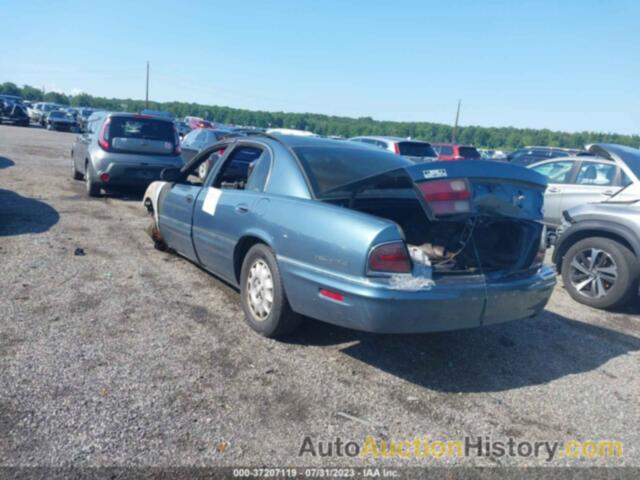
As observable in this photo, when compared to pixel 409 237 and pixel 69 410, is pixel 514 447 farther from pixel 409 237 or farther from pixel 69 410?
pixel 69 410

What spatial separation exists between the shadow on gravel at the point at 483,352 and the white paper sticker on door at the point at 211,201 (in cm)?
145

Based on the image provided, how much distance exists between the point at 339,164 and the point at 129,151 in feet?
22.5

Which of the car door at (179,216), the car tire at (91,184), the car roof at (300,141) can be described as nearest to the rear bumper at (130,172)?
the car tire at (91,184)

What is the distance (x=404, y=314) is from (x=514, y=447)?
3.24 feet

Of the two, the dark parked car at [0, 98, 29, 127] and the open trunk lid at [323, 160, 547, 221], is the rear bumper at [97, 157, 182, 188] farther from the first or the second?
the dark parked car at [0, 98, 29, 127]

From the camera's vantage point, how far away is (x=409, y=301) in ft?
11.2

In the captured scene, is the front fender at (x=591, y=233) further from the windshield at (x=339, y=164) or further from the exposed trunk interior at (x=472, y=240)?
the windshield at (x=339, y=164)

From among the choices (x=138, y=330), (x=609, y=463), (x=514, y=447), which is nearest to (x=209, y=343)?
(x=138, y=330)

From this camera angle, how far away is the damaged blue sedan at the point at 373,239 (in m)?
3.49

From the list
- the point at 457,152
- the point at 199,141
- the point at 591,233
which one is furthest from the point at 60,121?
the point at 591,233

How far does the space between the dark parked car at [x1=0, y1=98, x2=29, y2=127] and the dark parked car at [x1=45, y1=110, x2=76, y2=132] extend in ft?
5.06

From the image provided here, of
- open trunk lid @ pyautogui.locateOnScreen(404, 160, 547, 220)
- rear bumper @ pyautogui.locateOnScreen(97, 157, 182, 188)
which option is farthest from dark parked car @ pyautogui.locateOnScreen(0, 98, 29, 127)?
open trunk lid @ pyautogui.locateOnScreen(404, 160, 547, 220)

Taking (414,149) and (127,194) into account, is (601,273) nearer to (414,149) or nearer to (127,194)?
(127,194)

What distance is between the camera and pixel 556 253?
21.5ft
